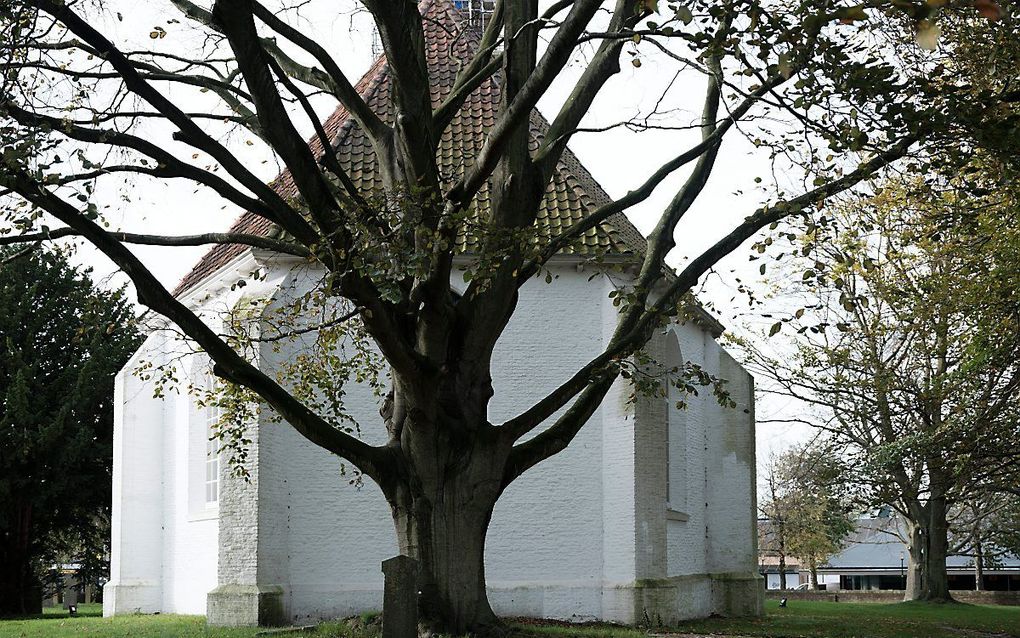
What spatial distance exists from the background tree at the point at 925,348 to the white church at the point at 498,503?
381 centimetres

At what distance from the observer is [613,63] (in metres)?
11.0

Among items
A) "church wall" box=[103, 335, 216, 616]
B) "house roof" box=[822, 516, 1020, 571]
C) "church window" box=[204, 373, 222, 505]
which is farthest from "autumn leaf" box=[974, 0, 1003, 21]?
"house roof" box=[822, 516, 1020, 571]

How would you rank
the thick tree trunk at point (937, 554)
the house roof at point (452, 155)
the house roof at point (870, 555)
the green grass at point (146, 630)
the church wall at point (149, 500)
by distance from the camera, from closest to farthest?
the green grass at point (146, 630)
the house roof at point (452, 155)
the church wall at point (149, 500)
the thick tree trunk at point (937, 554)
the house roof at point (870, 555)

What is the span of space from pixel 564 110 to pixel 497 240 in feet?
6.92

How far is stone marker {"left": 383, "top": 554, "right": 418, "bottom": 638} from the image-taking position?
7.65 metres

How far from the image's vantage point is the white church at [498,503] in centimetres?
1698

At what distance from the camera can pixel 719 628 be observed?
1786 centimetres

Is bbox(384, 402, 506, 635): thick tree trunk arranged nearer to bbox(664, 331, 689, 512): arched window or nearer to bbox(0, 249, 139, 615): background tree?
bbox(664, 331, 689, 512): arched window

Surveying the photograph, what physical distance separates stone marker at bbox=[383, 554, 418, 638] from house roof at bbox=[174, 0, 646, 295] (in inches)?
389

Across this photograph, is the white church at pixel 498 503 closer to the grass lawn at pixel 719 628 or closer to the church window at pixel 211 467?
the church window at pixel 211 467

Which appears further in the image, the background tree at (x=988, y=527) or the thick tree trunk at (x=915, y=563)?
the background tree at (x=988, y=527)

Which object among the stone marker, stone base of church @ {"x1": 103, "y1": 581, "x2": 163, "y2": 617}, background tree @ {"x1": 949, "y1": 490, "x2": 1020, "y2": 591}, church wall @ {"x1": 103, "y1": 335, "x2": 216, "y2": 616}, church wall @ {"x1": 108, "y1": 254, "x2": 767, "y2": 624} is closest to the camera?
the stone marker

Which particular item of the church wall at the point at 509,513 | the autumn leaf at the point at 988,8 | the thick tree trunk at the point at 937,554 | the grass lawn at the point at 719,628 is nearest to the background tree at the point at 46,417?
the grass lawn at the point at 719,628

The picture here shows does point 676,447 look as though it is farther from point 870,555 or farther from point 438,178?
point 870,555
